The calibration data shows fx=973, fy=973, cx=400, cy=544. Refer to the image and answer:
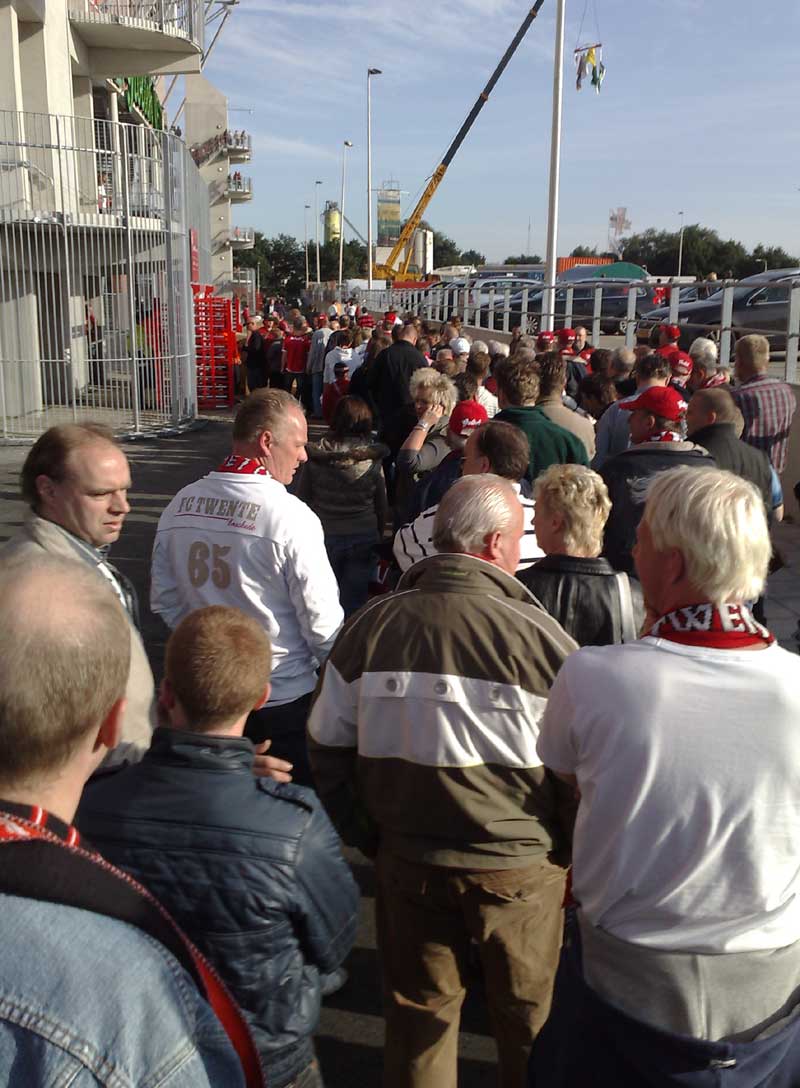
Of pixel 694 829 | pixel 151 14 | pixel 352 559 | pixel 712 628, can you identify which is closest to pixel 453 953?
pixel 694 829

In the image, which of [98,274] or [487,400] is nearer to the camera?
[487,400]

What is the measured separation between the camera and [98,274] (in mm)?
16812

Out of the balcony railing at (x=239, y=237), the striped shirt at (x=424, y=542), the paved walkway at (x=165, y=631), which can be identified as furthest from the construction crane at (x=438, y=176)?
the striped shirt at (x=424, y=542)

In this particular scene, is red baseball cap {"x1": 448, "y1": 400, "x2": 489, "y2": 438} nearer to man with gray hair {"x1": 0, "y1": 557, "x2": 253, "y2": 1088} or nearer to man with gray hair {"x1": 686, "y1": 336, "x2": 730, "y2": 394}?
man with gray hair {"x1": 686, "y1": 336, "x2": 730, "y2": 394}

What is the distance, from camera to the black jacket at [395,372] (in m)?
10.2

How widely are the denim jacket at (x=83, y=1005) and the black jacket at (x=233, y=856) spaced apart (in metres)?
1.01

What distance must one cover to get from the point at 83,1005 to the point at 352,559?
200 inches

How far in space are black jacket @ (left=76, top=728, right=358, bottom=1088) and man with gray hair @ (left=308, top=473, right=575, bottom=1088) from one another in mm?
350

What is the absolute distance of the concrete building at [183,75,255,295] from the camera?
211 feet

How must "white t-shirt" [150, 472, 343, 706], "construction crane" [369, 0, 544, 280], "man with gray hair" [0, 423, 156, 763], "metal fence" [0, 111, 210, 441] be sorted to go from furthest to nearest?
"construction crane" [369, 0, 544, 280] → "metal fence" [0, 111, 210, 441] → "white t-shirt" [150, 472, 343, 706] → "man with gray hair" [0, 423, 156, 763]

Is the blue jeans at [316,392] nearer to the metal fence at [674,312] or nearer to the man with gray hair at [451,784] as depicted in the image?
the metal fence at [674,312]

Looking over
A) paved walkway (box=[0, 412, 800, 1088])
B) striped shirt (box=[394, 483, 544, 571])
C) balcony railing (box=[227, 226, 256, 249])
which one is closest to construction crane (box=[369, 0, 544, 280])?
balcony railing (box=[227, 226, 256, 249])

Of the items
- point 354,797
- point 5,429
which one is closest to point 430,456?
point 354,797

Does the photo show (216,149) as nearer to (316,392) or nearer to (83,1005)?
(316,392)
